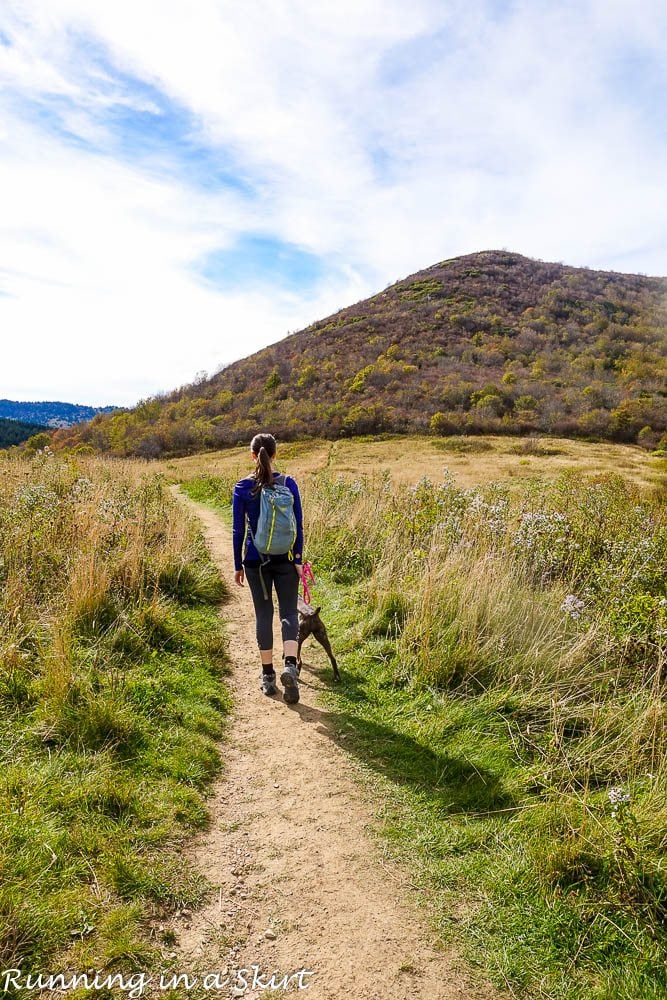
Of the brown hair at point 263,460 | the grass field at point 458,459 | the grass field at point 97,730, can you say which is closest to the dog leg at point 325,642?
the grass field at point 97,730

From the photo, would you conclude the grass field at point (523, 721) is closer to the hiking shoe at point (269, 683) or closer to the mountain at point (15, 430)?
the hiking shoe at point (269, 683)

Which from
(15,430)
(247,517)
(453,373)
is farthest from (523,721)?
(15,430)

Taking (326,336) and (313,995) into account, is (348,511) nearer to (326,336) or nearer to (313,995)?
(313,995)

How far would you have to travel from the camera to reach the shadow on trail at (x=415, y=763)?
10.8 ft

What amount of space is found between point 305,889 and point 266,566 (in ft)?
7.82

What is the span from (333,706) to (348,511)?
5.33 m

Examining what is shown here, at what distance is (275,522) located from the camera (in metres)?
4.32

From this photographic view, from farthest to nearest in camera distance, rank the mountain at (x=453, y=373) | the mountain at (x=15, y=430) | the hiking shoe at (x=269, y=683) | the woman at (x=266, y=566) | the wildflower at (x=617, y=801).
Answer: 1. the mountain at (x=15, y=430)
2. the mountain at (x=453, y=373)
3. the hiking shoe at (x=269, y=683)
4. the woman at (x=266, y=566)
5. the wildflower at (x=617, y=801)

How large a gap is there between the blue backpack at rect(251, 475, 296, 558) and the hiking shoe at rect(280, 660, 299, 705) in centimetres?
102

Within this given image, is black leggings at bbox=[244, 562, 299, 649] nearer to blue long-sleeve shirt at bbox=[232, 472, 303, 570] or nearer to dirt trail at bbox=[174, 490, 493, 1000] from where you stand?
blue long-sleeve shirt at bbox=[232, 472, 303, 570]

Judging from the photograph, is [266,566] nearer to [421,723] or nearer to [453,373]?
[421,723]

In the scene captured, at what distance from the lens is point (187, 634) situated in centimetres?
546

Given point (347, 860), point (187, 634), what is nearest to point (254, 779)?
point (347, 860)

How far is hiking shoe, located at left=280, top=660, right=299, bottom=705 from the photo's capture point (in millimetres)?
4480
